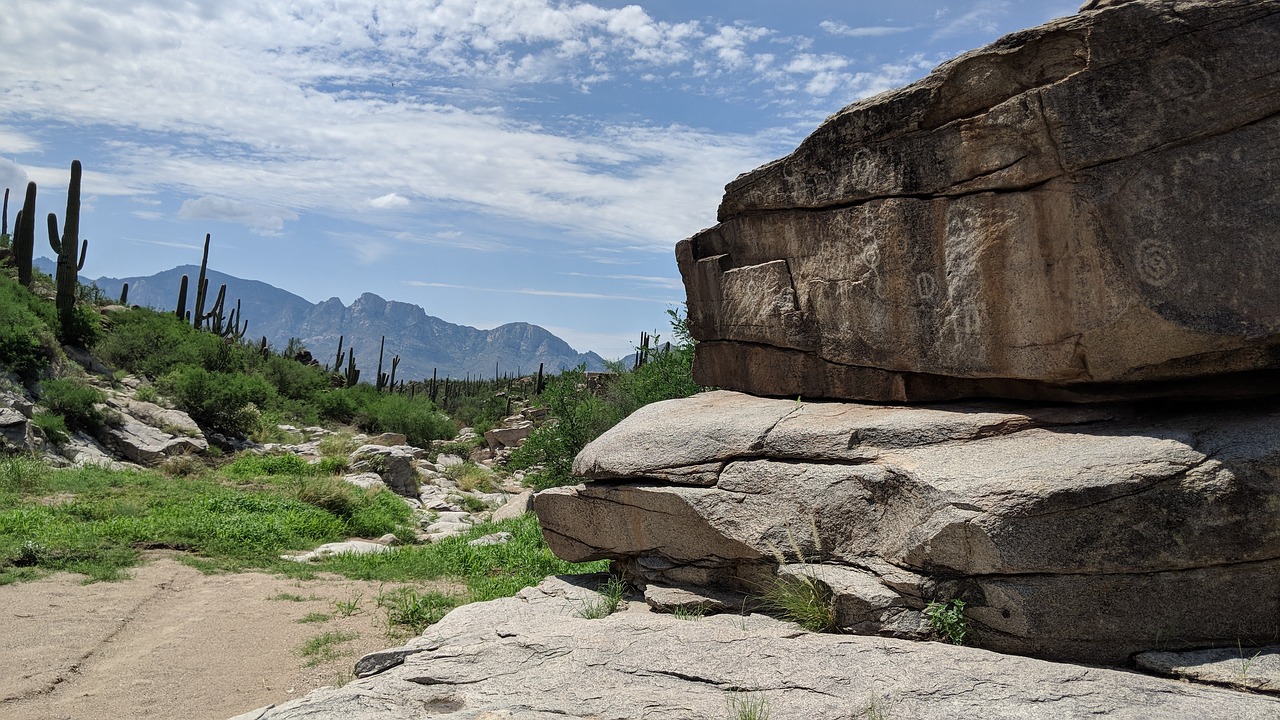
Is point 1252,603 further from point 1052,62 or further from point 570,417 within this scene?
point 570,417

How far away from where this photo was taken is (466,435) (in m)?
40.7

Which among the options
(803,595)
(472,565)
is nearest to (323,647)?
(472,565)

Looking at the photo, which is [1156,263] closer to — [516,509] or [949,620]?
[949,620]

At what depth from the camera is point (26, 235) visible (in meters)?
27.1

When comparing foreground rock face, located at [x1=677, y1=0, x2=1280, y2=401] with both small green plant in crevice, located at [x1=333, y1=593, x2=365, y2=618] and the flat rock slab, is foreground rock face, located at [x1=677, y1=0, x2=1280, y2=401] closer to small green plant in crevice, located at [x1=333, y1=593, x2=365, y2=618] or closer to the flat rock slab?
the flat rock slab

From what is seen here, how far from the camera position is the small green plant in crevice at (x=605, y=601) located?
7.53 metres

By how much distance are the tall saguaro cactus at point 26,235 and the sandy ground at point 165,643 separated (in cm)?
2143

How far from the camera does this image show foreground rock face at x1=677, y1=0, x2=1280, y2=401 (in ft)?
18.5

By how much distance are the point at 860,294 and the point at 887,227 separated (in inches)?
Answer: 26.8

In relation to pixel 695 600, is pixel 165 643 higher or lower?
lower

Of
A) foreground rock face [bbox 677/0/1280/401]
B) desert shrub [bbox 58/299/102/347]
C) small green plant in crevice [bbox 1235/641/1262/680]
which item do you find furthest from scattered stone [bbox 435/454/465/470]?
small green plant in crevice [bbox 1235/641/1262/680]

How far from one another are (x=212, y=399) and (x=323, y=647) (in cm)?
1714

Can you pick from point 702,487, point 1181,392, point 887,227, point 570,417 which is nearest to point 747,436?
point 702,487

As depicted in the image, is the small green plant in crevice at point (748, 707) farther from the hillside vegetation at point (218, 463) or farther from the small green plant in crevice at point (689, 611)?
the hillside vegetation at point (218, 463)
